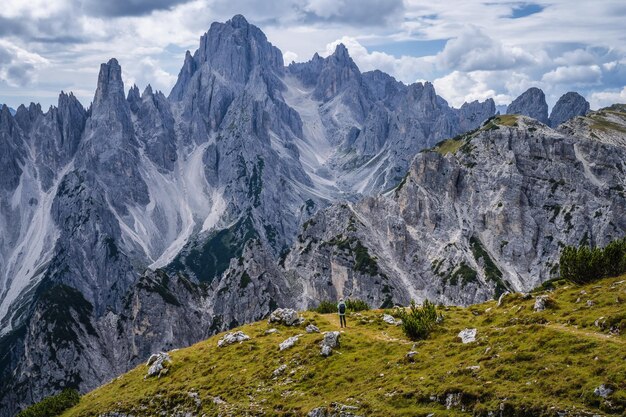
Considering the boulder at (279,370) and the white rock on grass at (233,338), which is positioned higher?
the boulder at (279,370)

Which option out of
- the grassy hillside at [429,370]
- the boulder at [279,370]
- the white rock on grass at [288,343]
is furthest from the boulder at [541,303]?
the white rock on grass at [288,343]

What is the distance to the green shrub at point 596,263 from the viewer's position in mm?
56188

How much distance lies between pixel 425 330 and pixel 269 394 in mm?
16566

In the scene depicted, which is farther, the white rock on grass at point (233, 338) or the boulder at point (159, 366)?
the white rock on grass at point (233, 338)

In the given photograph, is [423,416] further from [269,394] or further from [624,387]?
[269,394]

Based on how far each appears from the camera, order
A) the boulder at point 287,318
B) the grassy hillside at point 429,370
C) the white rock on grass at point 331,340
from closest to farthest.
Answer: the grassy hillside at point 429,370, the white rock on grass at point 331,340, the boulder at point 287,318

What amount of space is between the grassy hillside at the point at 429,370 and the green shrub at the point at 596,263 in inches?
64.4

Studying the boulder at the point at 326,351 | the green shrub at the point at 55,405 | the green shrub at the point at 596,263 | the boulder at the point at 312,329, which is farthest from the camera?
the green shrub at the point at 55,405

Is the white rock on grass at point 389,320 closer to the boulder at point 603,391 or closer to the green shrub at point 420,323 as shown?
the green shrub at point 420,323

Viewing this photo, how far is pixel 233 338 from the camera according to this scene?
217 ft

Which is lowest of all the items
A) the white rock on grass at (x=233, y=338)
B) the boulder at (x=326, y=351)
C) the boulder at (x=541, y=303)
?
the white rock on grass at (x=233, y=338)

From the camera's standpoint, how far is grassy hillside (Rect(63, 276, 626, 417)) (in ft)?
117

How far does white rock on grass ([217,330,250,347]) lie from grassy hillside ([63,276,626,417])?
83 centimetres

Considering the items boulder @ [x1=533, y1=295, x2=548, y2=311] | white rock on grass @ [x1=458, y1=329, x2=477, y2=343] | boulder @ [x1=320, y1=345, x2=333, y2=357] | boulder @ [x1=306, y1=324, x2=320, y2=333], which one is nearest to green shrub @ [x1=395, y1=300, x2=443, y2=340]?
white rock on grass @ [x1=458, y1=329, x2=477, y2=343]
